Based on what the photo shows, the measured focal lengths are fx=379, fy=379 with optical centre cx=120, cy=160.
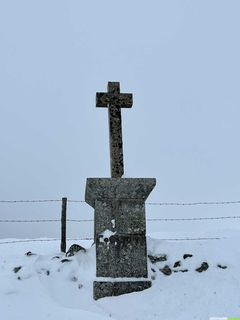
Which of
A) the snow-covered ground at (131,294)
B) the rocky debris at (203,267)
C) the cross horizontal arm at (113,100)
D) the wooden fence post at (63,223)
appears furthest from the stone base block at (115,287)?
the cross horizontal arm at (113,100)

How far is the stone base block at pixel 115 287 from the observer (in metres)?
5.96

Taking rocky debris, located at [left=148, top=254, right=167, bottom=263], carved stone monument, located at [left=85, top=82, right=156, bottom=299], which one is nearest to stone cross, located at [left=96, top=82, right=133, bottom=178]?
carved stone monument, located at [left=85, top=82, right=156, bottom=299]

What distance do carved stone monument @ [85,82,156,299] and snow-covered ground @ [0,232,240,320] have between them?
207 mm

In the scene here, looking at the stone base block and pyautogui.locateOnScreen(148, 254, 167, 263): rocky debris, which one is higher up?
pyautogui.locateOnScreen(148, 254, 167, 263): rocky debris

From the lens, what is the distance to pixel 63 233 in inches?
330

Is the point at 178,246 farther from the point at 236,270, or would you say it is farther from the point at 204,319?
the point at 204,319

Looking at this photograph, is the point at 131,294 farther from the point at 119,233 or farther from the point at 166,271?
the point at 119,233

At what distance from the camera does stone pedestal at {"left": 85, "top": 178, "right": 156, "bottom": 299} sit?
610 centimetres

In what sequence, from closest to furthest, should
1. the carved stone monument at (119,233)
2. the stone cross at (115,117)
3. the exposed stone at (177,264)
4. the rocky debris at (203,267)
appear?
the carved stone monument at (119,233)
the rocky debris at (203,267)
the exposed stone at (177,264)
the stone cross at (115,117)

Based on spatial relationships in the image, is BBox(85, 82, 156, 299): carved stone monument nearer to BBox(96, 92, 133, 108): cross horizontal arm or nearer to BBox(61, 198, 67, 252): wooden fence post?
BBox(96, 92, 133, 108): cross horizontal arm

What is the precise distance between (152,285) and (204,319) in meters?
1.31

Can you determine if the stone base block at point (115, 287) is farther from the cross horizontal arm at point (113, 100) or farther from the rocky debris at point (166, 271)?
the cross horizontal arm at point (113, 100)

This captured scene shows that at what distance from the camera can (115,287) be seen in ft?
19.8

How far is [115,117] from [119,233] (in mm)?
2298
